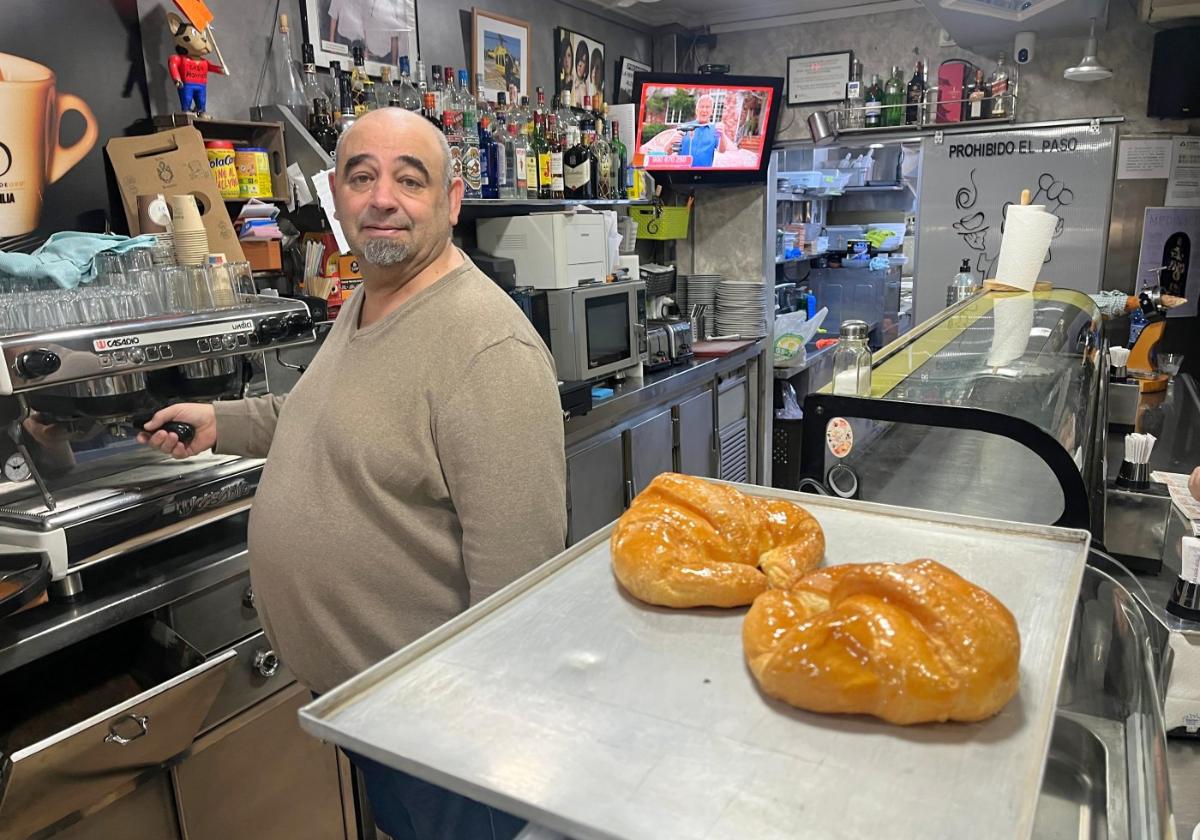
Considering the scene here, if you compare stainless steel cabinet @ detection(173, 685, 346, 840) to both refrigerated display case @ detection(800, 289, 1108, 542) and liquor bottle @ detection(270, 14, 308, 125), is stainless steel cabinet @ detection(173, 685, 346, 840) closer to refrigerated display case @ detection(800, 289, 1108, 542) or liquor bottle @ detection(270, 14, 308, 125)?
refrigerated display case @ detection(800, 289, 1108, 542)

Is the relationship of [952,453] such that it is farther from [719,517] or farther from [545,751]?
[545,751]

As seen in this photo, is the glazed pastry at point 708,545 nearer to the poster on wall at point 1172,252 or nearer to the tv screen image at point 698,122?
the tv screen image at point 698,122

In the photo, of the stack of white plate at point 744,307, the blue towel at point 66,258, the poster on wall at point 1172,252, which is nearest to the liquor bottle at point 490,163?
the blue towel at point 66,258

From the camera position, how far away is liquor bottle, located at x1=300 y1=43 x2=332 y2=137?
9.55 feet

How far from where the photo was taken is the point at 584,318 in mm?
3529

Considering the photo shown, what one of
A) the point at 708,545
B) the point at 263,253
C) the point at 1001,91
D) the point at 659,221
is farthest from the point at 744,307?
the point at 708,545

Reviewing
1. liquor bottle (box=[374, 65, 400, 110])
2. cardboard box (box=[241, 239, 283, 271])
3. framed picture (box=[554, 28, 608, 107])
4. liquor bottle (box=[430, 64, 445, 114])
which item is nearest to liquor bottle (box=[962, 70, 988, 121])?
framed picture (box=[554, 28, 608, 107])

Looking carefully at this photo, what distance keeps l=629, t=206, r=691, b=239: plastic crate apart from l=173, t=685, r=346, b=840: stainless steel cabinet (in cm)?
346

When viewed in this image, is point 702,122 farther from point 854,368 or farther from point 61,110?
point 854,368

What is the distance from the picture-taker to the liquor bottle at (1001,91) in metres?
4.53

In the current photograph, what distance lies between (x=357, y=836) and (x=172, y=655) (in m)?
0.79

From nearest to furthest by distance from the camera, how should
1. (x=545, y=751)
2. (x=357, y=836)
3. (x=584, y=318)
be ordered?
(x=545, y=751), (x=357, y=836), (x=584, y=318)

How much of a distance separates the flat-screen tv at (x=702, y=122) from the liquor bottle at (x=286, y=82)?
1.97 meters

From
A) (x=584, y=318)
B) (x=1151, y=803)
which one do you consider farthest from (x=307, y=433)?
(x=584, y=318)
